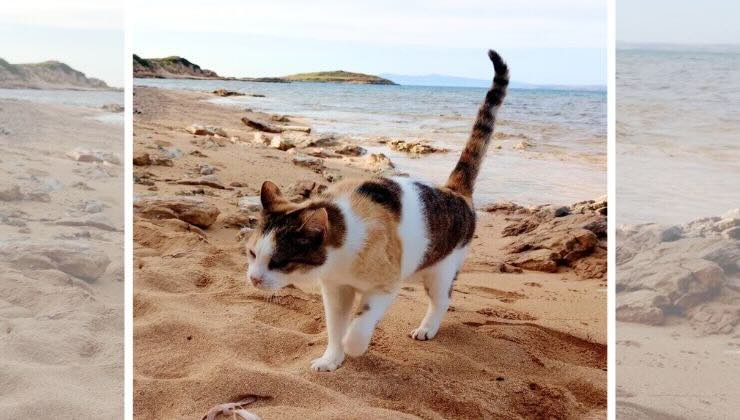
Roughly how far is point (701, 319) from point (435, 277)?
97 cm

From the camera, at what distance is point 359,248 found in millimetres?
1910

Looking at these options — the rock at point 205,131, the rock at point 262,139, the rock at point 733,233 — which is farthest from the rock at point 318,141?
the rock at point 733,233

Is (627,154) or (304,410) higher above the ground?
(627,154)

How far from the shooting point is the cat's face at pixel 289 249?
5.99 feet

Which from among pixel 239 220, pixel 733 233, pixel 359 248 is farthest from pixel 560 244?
pixel 359 248

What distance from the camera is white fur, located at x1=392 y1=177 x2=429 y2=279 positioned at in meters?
2.02

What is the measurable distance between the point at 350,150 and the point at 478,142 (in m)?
2.79

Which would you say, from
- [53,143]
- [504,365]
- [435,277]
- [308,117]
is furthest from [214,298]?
[308,117]

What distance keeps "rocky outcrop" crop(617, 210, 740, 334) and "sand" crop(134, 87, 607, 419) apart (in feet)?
0.53

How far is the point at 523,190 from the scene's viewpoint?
4633 millimetres

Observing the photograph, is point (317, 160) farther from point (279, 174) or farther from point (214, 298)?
point (214, 298)

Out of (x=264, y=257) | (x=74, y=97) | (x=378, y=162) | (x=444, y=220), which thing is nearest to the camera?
(x=264, y=257)

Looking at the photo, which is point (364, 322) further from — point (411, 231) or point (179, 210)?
point (179, 210)

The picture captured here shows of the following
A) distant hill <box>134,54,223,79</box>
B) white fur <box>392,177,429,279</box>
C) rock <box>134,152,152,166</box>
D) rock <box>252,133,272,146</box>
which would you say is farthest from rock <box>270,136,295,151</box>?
white fur <box>392,177,429,279</box>
